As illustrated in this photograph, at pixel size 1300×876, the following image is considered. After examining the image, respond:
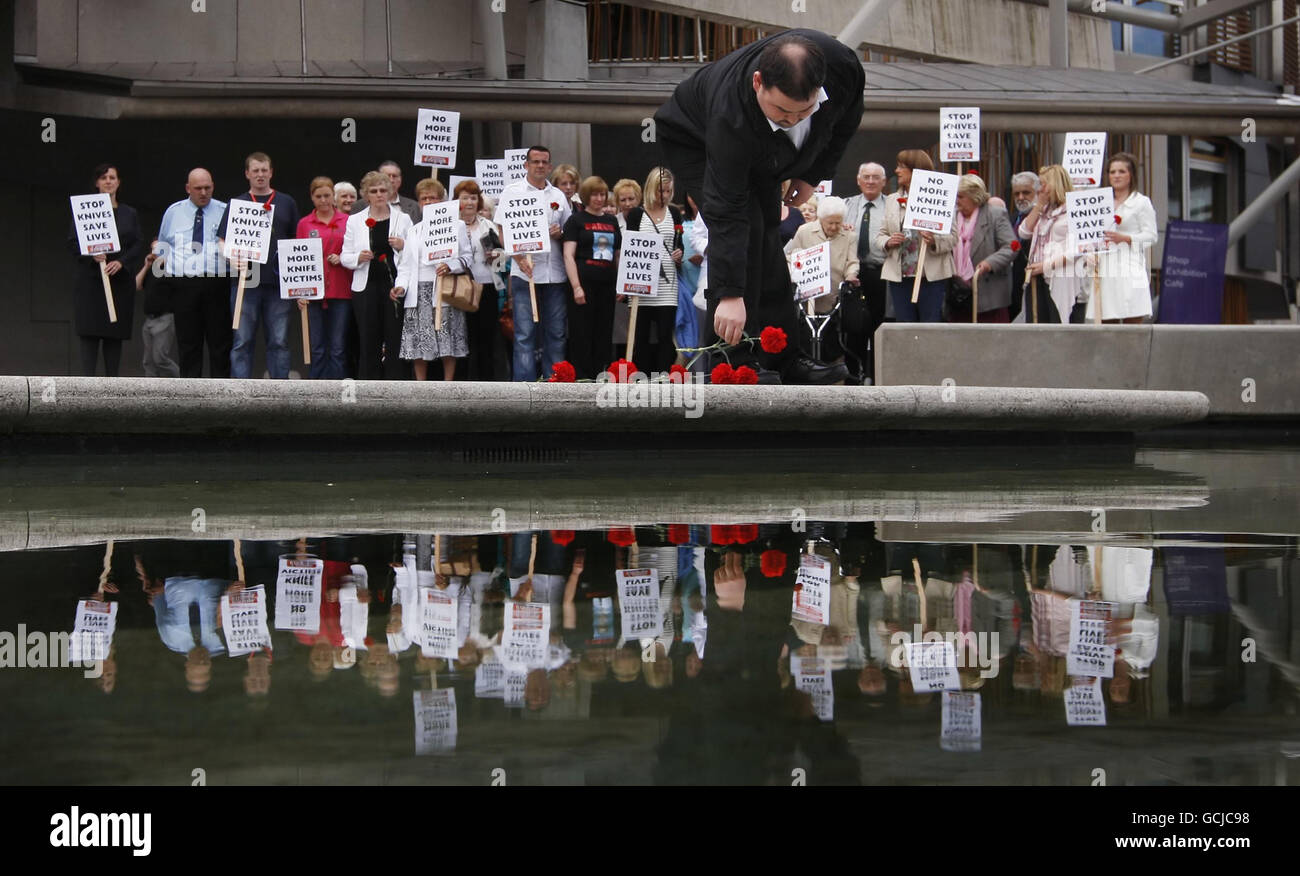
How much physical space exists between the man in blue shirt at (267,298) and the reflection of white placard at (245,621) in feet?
24.4

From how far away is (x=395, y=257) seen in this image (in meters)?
11.1

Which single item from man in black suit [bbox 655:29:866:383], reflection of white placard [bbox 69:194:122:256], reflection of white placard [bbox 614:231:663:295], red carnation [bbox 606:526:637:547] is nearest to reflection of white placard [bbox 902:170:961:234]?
reflection of white placard [bbox 614:231:663:295]

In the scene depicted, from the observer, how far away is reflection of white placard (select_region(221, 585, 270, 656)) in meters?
3.14

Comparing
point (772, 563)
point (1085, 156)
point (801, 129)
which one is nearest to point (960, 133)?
point (1085, 156)

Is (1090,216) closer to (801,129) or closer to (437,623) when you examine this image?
(801,129)

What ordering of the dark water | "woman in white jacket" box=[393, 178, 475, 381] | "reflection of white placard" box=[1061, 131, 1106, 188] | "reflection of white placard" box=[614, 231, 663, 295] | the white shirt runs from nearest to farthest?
the dark water → the white shirt → "reflection of white placard" box=[614, 231, 663, 295] → "woman in white jacket" box=[393, 178, 475, 381] → "reflection of white placard" box=[1061, 131, 1106, 188]

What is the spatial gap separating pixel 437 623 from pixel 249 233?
789 centimetres

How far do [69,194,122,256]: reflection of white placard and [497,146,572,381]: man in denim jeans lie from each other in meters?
2.86

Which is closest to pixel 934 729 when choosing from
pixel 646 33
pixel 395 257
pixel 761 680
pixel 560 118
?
pixel 761 680

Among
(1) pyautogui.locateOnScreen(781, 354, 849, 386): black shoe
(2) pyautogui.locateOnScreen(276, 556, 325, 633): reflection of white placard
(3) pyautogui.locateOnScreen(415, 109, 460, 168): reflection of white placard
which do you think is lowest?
(2) pyautogui.locateOnScreen(276, 556, 325, 633): reflection of white placard

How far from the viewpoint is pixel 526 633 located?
3.32m

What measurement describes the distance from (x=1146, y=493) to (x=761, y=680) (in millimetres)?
4307

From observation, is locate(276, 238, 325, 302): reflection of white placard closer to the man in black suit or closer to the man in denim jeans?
the man in denim jeans
